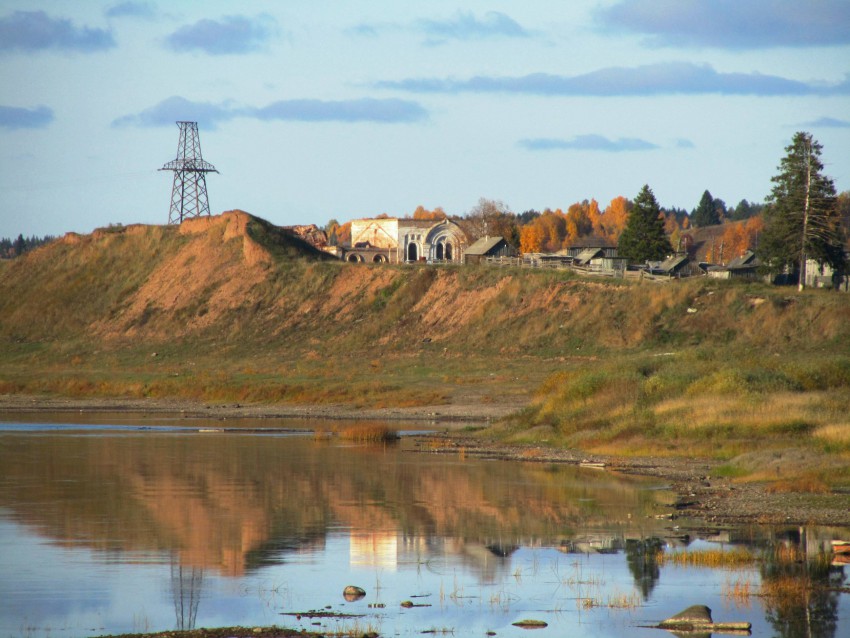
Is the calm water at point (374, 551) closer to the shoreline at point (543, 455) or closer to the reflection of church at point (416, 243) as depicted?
the shoreline at point (543, 455)

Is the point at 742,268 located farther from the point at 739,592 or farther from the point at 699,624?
the point at 699,624

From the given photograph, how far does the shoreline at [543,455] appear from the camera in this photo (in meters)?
24.2

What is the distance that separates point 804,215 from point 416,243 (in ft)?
175

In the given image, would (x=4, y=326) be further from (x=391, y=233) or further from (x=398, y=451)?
(x=398, y=451)

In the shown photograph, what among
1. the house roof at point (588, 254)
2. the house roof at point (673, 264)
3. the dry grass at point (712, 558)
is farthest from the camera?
the house roof at point (588, 254)

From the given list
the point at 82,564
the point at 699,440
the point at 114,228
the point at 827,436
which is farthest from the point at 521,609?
the point at 114,228

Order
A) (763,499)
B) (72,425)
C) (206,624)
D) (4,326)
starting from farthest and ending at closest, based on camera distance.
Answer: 1. (4,326)
2. (72,425)
3. (763,499)
4. (206,624)

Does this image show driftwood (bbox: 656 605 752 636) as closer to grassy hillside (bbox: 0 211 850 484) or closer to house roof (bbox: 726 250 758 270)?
grassy hillside (bbox: 0 211 850 484)

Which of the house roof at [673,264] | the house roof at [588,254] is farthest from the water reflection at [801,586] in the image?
the house roof at [588,254]

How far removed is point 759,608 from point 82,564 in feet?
36.8

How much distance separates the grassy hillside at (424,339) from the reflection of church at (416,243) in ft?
53.0

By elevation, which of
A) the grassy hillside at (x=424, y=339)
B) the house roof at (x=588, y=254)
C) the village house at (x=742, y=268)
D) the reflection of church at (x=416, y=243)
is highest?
Answer: the reflection of church at (x=416, y=243)

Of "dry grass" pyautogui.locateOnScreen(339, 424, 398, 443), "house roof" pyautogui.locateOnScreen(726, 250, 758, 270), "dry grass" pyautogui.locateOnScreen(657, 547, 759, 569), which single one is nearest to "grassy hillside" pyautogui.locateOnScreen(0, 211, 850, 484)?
"dry grass" pyautogui.locateOnScreen(339, 424, 398, 443)

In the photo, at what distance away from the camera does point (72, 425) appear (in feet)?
167
